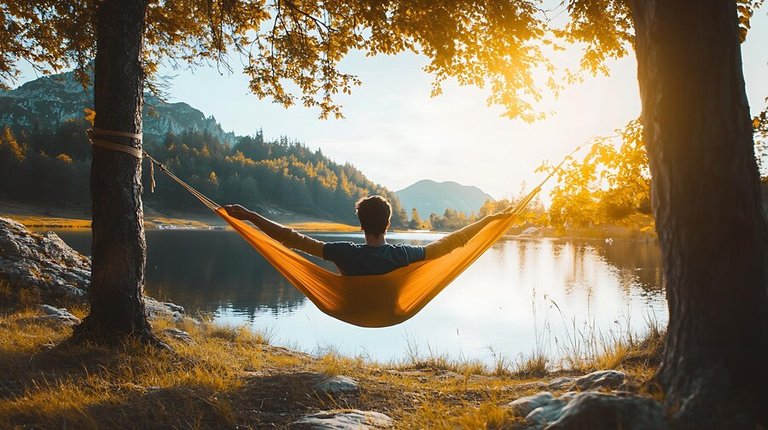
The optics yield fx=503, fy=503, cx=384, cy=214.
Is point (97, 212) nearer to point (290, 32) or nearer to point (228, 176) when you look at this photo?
point (290, 32)

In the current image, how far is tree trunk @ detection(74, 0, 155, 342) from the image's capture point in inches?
121

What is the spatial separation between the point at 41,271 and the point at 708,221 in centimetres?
632

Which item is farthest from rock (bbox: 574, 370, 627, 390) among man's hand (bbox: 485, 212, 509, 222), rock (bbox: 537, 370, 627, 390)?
man's hand (bbox: 485, 212, 509, 222)

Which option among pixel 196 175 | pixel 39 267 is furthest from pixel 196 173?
pixel 39 267

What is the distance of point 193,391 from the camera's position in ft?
7.58

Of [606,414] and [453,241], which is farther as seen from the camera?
[453,241]

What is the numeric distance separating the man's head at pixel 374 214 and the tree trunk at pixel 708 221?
142cm

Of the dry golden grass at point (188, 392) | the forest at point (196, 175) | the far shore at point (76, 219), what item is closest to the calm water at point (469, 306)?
the dry golden grass at point (188, 392)

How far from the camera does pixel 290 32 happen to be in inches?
198

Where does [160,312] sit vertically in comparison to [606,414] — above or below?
below

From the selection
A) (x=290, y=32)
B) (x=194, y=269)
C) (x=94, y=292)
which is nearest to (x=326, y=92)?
(x=290, y=32)

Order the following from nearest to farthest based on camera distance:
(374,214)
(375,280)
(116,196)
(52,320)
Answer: (374,214) < (375,280) < (116,196) < (52,320)

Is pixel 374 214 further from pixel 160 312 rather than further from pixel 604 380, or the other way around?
pixel 160 312

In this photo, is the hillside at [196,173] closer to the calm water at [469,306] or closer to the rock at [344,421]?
the calm water at [469,306]
